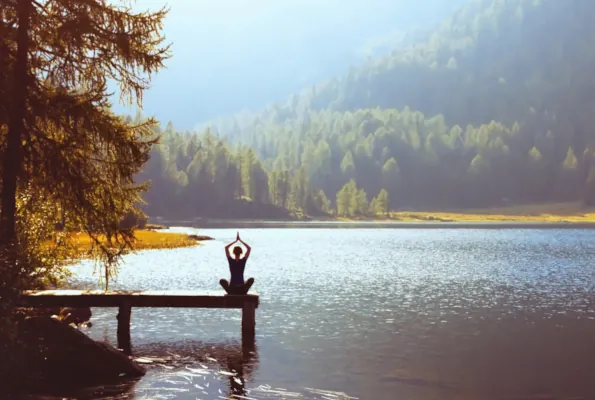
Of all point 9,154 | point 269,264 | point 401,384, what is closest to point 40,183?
point 9,154

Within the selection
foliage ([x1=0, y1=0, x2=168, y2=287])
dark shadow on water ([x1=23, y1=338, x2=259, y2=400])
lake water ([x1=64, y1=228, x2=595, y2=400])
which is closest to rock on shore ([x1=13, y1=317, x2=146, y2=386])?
dark shadow on water ([x1=23, y1=338, x2=259, y2=400])

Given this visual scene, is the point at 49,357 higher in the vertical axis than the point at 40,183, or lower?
lower

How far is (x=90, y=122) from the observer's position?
64.7 feet

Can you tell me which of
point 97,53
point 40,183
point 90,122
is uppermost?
point 97,53

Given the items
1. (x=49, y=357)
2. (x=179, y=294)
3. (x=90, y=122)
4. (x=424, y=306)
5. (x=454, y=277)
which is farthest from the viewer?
(x=454, y=277)

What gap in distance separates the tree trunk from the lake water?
20.8ft

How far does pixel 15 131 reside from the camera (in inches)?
772

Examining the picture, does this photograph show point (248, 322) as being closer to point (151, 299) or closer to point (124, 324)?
point (151, 299)

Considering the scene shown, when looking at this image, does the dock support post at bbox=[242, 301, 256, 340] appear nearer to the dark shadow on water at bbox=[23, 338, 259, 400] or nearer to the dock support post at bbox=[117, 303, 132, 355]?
the dark shadow on water at bbox=[23, 338, 259, 400]

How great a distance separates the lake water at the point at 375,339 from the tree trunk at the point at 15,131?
634cm

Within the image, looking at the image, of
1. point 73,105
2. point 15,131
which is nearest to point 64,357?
point 15,131

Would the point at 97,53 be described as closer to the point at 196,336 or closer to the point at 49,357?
the point at 49,357

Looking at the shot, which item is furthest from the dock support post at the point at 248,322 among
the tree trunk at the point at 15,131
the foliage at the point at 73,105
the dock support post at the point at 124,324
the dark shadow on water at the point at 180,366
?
the tree trunk at the point at 15,131

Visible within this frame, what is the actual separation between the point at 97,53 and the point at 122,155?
3.34 m
